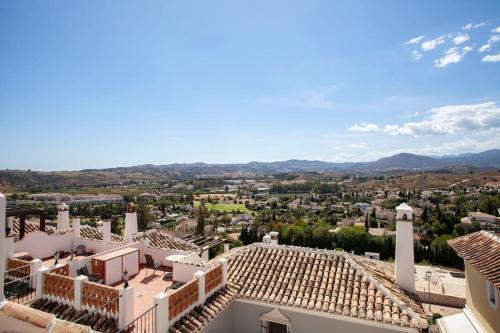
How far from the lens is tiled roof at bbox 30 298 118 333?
18.7ft

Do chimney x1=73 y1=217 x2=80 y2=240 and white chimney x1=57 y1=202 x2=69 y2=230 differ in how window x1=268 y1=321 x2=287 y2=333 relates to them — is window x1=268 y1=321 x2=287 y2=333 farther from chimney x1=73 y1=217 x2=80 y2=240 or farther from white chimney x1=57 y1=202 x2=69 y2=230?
white chimney x1=57 y1=202 x2=69 y2=230

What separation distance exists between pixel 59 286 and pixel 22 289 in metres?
1.52

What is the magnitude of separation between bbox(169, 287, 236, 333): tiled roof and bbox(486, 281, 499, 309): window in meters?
5.81

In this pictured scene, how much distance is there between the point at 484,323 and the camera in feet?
24.2

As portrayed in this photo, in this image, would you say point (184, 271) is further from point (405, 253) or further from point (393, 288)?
point (405, 253)

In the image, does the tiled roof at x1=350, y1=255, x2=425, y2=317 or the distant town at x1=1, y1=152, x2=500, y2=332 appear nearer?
the tiled roof at x1=350, y1=255, x2=425, y2=317

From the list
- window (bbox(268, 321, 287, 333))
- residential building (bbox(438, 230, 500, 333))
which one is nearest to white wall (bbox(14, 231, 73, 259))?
window (bbox(268, 321, 287, 333))

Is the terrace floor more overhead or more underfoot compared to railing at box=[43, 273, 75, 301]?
more underfoot

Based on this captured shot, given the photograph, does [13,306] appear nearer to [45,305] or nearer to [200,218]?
[45,305]

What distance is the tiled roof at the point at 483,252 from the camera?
663 cm

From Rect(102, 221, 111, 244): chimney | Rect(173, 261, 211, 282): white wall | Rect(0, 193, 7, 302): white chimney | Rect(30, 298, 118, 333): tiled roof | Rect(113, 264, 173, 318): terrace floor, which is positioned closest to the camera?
Rect(0, 193, 7, 302): white chimney


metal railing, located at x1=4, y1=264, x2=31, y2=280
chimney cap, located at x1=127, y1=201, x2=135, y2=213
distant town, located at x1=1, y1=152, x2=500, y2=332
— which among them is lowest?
distant town, located at x1=1, y1=152, x2=500, y2=332

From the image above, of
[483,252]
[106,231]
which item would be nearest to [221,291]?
[106,231]

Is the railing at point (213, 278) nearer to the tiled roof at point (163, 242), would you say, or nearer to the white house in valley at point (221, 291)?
the white house in valley at point (221, 291)
